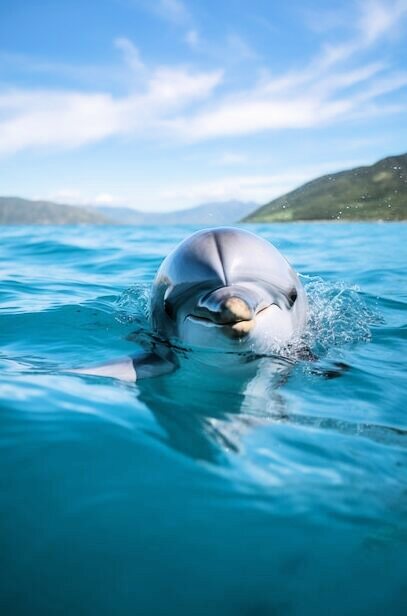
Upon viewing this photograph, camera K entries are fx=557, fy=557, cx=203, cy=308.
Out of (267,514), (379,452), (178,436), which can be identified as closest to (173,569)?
(267,514)

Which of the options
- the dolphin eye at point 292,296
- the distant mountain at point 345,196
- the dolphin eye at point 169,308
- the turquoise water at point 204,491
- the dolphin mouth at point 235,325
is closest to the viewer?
the turquoise water at point 204,491

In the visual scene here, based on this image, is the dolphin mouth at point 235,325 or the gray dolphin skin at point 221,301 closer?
the dolphin mouth at point 235,325

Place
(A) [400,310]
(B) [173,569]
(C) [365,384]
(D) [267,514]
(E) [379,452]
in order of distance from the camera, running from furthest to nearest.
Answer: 1. (A) [400,310]
2. (C) [365,384]
3. (E) [379,452]
4. (D) [267,514]
5. (B) [173,569]

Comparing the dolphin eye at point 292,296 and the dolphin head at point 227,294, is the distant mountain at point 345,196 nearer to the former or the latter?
the dolphin eye at point 292,296

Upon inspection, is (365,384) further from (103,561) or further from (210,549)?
(103,561)

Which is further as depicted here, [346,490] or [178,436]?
[178,436]

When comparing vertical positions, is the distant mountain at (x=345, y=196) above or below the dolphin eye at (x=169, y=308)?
above

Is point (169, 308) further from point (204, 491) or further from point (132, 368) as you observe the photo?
point (204, 491)

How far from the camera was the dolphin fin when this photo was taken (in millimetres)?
4633

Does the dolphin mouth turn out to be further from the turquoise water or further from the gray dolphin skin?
the turquoise water

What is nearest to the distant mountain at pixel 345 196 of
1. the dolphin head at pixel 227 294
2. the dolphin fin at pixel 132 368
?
the dolphin head at pixel 227 294

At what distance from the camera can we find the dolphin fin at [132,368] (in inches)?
182

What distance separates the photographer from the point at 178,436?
3.31 m

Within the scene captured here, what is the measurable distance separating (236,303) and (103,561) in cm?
205
